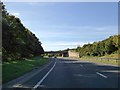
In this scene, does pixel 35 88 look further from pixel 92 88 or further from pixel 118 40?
A: pixel 118 40

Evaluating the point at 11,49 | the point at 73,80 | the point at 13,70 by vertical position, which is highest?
the point at 11,49

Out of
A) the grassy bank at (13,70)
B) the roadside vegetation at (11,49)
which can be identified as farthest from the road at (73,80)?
the roadside vegetation at (11,49)

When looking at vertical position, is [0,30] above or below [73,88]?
above

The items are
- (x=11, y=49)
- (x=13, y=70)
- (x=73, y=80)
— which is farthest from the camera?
(x=11, y=49)

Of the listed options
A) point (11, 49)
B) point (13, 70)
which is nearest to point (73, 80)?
point (13, 70)

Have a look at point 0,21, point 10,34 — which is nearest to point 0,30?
point 0,21

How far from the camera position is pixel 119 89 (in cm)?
1478

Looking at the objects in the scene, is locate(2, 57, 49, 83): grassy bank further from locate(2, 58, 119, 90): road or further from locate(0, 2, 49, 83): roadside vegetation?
locate(2, 58, 119, 90): road

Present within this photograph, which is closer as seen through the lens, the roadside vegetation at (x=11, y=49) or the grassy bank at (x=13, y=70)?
the grassy bank at (x=13, y=70)

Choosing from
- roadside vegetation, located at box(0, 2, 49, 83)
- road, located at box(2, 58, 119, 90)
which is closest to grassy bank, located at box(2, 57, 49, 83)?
roadside vegetation, located at box(0, 2, 49, 83)

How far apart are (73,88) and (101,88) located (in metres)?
1.26

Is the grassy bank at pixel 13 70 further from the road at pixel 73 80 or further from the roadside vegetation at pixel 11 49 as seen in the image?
the road at pixel 73 80

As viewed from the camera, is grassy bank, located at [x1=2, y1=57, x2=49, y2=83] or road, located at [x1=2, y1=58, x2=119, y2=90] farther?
grassy bank, located at [x1=2, y1=57, x2=49, y2=83]

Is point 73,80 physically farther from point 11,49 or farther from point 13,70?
point 11,49
